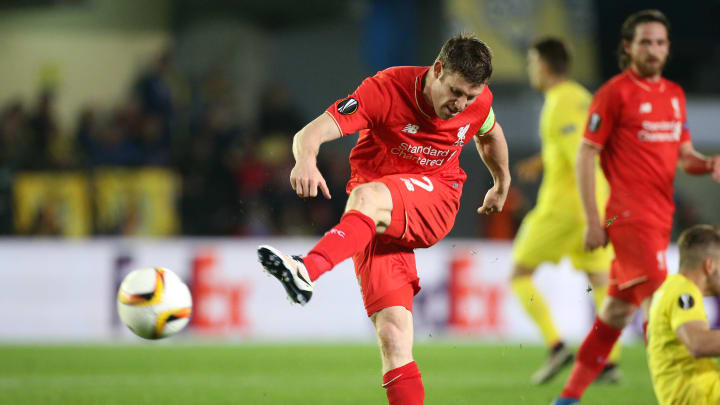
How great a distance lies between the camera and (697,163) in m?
5.64

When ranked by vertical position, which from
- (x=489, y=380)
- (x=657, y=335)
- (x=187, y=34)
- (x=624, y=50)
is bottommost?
(x=489, y=380)

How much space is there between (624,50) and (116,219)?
8.02 meters

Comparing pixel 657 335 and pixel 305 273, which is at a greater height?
pixel 305 273

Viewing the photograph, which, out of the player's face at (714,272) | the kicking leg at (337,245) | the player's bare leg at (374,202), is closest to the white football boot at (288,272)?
the kicking leg at (337,245)

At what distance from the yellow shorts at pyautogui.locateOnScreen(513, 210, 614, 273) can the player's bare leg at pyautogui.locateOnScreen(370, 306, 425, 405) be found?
302 cm

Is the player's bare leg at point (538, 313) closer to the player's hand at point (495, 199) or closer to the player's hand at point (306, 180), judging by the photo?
the player's hand at point (495, 199)

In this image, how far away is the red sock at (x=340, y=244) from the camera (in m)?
3.78

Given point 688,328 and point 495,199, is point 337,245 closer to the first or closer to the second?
point 495,199

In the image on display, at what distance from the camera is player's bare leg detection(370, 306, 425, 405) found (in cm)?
424

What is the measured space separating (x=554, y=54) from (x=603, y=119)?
5.95 ft

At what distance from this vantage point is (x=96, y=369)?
8055 mm

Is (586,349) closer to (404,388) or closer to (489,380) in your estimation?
(404,388)

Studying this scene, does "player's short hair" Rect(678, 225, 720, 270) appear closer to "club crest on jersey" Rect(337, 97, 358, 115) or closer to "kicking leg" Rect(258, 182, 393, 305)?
"kicking leg" Rect(258, 182, 393, 305)

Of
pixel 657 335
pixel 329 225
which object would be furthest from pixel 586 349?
pixel 329 225
